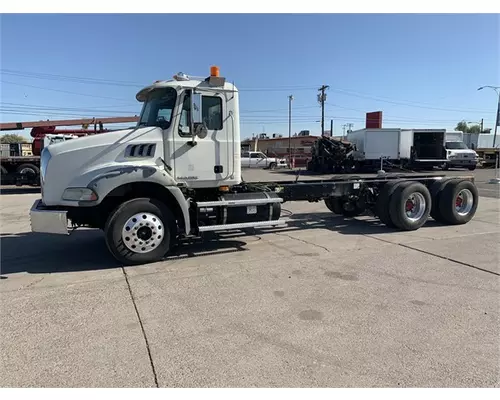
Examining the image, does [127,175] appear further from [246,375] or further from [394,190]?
[394,190]

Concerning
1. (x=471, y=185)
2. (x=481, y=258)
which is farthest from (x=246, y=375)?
(x=471, y=185)

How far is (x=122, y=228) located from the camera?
19.0 ft

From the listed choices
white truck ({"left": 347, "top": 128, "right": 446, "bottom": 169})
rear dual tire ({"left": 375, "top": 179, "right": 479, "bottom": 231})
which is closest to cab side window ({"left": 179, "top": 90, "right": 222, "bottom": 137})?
rear dual tire ({"left": 375, "top": 179, "right": 479, "bottom": 231})

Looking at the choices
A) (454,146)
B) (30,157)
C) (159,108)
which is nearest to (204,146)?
(159,108)

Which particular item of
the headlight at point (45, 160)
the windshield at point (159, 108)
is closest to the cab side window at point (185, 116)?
the windshield at point (159, 108)

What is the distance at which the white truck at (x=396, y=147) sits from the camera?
28609 millimetres

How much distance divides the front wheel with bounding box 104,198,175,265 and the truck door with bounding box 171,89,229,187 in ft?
2.54

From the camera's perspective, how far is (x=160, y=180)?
19.8 feet

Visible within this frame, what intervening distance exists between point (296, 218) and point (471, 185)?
4.28 m

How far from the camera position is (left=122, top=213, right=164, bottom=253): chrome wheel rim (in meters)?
5.85

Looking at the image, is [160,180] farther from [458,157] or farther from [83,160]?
[458,157]

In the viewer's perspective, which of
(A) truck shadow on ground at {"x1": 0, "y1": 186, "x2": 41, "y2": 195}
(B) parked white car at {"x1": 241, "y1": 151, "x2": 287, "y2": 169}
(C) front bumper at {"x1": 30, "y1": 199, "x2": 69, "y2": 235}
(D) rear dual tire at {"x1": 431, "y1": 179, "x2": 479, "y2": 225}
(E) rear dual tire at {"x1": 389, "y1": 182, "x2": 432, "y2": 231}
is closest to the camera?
(C) front bumper at {"x1": 30, "y1": 199, "x2": 69, "y2": 235}

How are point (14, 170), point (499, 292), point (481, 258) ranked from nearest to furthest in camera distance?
point (499, 292) → point (481, 258) → point (14, 170)

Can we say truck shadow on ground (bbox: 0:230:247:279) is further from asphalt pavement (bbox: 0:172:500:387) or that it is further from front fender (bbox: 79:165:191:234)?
front fender (bbox: 79:165:191:234)
